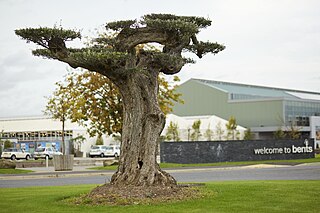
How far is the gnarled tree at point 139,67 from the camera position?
15.3 metres

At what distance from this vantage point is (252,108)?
279 ft

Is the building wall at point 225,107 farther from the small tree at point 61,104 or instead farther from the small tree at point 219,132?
the small tree at point 61,104

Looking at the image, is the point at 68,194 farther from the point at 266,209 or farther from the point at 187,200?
the point at 266,209

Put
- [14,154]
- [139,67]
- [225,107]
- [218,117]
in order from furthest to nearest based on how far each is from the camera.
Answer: [225,107], [218,117], [14,154], [139,67]

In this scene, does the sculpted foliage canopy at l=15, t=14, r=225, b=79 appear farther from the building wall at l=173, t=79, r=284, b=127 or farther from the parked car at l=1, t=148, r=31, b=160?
the building wall at l=173, t=79, r=284, b=127

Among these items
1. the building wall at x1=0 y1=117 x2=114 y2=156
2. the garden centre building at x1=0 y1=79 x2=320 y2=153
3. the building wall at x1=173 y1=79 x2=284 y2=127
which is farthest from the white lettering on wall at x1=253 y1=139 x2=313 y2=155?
the building wall at x1=173 y1=79 x2=284 y2=127

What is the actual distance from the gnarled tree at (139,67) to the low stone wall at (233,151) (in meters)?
25.5

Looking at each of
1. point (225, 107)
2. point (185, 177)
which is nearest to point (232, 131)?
point (225, 107)

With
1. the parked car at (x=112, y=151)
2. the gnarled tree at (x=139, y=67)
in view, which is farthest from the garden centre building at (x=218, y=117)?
the gnarled tree at (x=139, y=67)

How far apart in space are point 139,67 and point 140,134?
1.76 m

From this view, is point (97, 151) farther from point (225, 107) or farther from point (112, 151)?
point (225, 107)

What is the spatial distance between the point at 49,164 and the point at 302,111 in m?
49.4

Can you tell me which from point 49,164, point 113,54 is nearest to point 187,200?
point 113,54

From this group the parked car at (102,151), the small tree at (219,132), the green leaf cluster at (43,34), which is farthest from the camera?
the small tree at (219,132)
